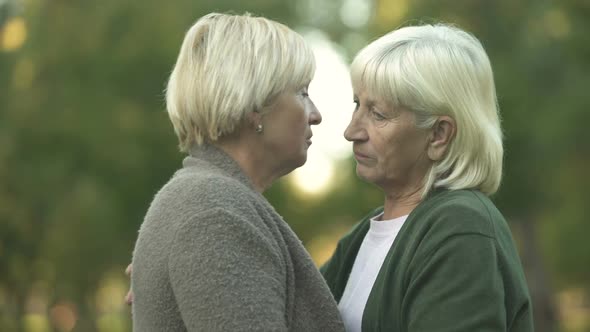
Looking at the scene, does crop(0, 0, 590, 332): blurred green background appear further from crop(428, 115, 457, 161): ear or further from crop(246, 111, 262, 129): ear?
crop(246, 111, 262, 129): ear

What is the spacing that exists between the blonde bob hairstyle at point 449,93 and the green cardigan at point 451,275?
0.41ft

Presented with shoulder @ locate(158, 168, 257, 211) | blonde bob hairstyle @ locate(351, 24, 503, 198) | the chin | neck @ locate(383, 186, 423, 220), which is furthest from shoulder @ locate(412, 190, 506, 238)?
shoulder @ locate(158, 168, 257, 211)

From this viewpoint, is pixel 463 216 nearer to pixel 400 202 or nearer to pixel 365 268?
pixel 400 202

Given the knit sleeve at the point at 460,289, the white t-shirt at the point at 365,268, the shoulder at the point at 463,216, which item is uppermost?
the shoulder at the point at 463,216

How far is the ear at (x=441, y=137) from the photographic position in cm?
349

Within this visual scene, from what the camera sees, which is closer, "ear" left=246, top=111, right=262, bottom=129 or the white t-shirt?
"ear" left=246, top=111, right=262, bottom=129

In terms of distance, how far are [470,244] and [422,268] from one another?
17 centimetres

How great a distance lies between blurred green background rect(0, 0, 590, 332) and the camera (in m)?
16.7

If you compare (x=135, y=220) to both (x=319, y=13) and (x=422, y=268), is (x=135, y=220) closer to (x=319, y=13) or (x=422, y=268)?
(x=319, y=13)

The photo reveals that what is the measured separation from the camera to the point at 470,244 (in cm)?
307

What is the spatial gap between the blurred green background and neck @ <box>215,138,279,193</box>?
40.8ft

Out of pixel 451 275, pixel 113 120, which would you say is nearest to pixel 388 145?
pixel 451 275

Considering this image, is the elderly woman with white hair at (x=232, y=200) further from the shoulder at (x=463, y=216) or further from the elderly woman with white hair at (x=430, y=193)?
the shoulder at (x=463, y=216)

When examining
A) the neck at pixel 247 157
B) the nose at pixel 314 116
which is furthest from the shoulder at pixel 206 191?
the nose at pixel 314 116
